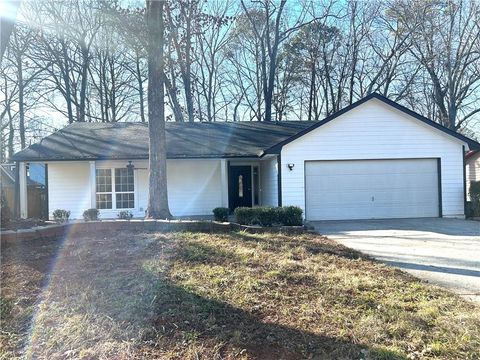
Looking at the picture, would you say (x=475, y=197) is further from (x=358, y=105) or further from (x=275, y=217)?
(x=275, y=217)

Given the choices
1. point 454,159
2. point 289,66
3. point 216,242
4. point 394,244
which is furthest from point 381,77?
point 216,242

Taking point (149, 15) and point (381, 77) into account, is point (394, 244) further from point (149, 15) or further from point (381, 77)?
point (381, 77)

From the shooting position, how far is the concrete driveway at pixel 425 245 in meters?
6.08

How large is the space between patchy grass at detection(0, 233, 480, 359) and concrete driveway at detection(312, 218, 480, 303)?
1.78 feet

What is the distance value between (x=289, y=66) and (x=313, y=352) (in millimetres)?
28347

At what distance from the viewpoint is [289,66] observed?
98.2 feet

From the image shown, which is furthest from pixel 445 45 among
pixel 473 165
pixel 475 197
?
pixel 475 197

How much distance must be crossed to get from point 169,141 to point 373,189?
323 inches

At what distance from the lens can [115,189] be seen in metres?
16.5

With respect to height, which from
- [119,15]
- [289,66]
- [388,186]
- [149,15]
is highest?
[289,66]

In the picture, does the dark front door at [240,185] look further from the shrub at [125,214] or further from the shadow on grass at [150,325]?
the shadow on grass at [150,325]

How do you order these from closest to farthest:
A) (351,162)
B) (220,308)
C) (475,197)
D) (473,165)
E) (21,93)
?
(220,308) → (475,197) → (351,162) → (473,165) → (21,93)

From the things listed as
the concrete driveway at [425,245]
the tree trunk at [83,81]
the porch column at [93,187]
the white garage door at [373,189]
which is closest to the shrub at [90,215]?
the porch column at [93,187]

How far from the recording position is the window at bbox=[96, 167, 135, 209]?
16.4m
